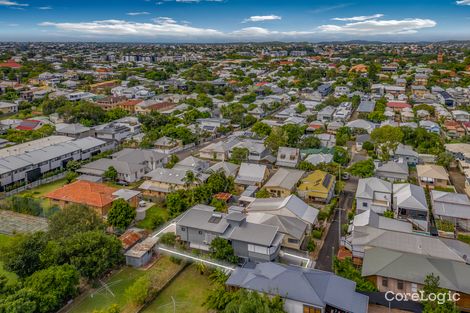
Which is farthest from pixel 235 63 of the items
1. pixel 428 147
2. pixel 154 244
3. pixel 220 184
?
pixel 154 244

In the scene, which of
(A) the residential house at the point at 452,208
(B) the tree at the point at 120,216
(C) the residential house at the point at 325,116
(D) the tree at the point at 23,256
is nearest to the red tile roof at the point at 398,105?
(C) the residential house at the point at 325,116

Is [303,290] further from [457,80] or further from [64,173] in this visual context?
[457,80]

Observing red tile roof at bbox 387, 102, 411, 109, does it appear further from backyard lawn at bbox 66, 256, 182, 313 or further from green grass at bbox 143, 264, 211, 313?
backyard lawn at bbox 66, 256, 182, 313

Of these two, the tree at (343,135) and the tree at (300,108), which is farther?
the tree at (300,108)

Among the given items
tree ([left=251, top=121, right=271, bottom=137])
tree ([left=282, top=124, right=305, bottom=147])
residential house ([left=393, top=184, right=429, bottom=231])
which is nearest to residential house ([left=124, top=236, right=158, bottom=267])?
residential house ([left=393, top=184, right=429, bottom=231])

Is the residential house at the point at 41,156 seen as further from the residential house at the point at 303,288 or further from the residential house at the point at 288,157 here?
the residential house at the point at 303,288

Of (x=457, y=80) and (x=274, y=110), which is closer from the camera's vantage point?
(x=274, y=110)
